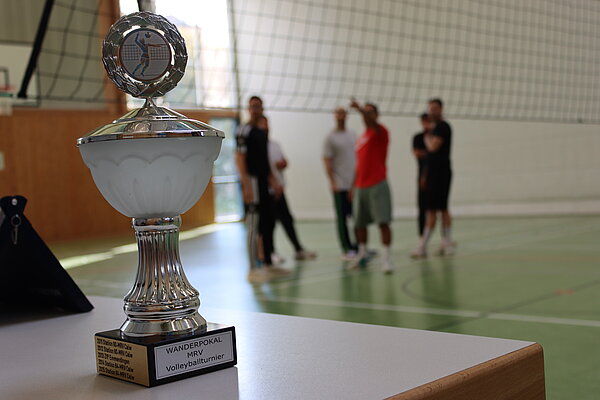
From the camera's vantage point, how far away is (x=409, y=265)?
5359 millimetres

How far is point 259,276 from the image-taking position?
4973 mm

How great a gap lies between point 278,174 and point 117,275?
1572 mm

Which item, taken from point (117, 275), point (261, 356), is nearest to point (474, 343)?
point (261, 356)

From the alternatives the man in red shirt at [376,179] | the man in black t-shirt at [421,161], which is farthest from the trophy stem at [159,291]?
the man in black t-shirt at [421,161]

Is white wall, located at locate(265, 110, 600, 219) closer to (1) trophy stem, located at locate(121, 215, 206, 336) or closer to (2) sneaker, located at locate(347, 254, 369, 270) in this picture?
(2) sneaker, located at locate(347, 254, 369, 270)

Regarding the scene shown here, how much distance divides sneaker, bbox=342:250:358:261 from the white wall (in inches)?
178

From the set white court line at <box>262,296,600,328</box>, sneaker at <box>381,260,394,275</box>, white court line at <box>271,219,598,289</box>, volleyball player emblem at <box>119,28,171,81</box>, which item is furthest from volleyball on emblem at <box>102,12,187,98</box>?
sneaker at <box>381,260,394,275</box>

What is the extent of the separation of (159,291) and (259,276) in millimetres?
4163

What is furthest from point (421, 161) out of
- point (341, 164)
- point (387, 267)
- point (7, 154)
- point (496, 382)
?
point (7, 154)

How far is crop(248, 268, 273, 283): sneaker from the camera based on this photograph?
16.2ft

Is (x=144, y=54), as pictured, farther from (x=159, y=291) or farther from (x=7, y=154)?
(x=7, y=154)

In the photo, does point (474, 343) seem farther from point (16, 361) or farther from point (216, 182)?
point (216, 182)

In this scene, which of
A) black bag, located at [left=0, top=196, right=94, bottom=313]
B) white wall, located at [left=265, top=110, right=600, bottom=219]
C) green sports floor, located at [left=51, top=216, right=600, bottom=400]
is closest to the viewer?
black bag, located at [left=0, top=196, right=94, bottom=313]

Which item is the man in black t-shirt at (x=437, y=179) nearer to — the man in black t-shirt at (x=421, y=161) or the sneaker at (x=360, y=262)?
the man in black t-shirt at (x=421, y=161)
